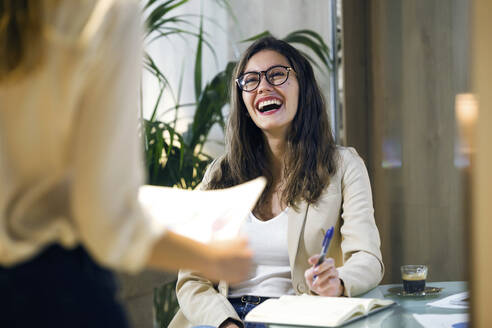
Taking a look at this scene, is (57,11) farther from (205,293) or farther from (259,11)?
(259,11)

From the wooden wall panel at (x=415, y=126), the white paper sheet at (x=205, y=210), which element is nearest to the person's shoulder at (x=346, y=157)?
the wooden wall panel at (x=415, y=126)

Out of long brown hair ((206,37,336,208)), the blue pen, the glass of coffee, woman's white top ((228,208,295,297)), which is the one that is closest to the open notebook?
the blue pen

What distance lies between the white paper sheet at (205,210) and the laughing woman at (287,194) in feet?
2.31

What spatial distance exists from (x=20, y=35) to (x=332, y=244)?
159 centimetres

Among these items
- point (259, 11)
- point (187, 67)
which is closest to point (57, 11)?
point (187, 67)

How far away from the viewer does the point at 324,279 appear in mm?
1567

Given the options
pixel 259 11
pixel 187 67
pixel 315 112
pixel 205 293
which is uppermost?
pixel 259 11

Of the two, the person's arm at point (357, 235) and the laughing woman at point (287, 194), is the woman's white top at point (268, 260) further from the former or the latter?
the person's arm at point (357, 235)

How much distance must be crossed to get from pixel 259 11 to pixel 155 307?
6.05ft

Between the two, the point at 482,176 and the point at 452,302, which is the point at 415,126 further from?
the point at 482,176

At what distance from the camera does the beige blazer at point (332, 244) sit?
5.81 ft

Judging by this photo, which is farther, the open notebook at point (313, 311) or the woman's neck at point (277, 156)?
the woman's neck at point (277, 156)

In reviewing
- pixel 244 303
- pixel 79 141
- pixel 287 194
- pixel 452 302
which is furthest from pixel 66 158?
pixel 287 194

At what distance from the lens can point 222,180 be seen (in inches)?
87.6
